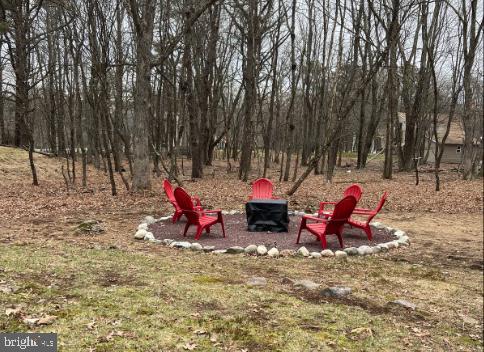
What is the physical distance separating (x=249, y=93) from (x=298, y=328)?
526 inches

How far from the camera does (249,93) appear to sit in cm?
1597

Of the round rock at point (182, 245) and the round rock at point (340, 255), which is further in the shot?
the round rock at point (182, 245)

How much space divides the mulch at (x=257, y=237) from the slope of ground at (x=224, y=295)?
581 mm

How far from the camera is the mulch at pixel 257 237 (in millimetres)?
6617

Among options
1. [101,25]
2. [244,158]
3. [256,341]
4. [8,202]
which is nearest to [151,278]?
[256,341]

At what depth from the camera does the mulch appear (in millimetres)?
6617

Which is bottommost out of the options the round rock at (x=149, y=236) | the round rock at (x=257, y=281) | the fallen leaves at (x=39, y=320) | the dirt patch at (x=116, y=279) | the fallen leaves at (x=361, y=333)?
the fallen leaves at (x=361, y=333)

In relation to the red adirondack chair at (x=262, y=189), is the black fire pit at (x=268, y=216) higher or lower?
lower

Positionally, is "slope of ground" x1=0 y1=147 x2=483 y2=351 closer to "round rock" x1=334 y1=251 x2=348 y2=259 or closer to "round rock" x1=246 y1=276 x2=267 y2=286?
"round rock" x1=246 y1=276 x2=267 y2=286

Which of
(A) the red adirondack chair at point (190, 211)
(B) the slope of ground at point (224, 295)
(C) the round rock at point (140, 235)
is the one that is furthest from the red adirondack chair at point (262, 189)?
(C) the round rock at point (140, 235)

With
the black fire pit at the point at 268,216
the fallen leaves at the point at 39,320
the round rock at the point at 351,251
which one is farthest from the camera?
the black fire pit at the point at 268,216

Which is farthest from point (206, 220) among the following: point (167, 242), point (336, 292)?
point (336, 292)

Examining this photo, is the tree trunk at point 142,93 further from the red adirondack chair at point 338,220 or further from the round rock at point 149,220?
the red adirondack chair at point 338,220

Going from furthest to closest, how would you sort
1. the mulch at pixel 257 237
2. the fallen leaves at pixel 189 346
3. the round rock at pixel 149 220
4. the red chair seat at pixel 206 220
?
the round rock at pixel 149 220, the red chair seat at pixel 206 220, the mulch at pixel 257 237, the fallen leaves at pixel 189 346
